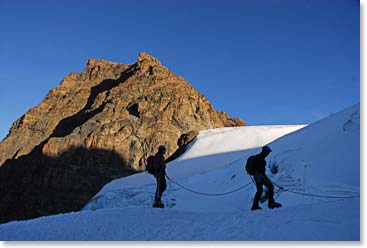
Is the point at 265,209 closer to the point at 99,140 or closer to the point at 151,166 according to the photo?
the point at 151,166

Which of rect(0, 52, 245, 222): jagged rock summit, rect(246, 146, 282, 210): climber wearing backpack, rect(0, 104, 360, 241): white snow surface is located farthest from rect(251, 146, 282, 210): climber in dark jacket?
rect(0, 52, 245, 222): jagged rock summit

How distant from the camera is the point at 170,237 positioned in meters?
6.95

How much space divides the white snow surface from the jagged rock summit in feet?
82.0

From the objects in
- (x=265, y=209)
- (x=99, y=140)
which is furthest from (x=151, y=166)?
(x=99, y=140)

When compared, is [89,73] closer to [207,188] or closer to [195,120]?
[195,120]

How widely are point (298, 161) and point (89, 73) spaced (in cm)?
8349

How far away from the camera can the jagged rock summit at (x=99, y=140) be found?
52.0m

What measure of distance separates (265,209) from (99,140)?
4957 cm

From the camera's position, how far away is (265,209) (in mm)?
8734

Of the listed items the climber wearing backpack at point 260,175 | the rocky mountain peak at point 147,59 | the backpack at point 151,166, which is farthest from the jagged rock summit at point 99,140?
the climber wearing backpack at point 260,175

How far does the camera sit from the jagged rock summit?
5197cm

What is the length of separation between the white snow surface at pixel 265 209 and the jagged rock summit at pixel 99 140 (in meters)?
25.0

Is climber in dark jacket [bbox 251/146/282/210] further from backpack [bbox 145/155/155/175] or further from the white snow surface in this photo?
backpack [bbox 145/155/155/175]

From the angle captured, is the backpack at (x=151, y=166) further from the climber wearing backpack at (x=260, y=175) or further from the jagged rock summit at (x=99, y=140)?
the jagged rock summit at (x=99, y=140)
